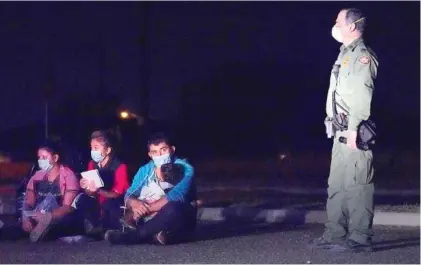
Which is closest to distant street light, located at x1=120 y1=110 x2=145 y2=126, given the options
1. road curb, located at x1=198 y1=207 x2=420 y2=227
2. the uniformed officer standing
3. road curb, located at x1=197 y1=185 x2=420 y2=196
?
road curb, located at x1=197 y1=185 x2=420 y2=196

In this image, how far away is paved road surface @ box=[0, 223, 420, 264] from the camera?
7.76 metres

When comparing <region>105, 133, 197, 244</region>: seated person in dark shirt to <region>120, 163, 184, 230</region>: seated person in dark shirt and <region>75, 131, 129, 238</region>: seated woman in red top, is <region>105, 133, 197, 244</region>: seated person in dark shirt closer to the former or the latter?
<region>120, 163, 184, 230</region>: seated person in dark shirt

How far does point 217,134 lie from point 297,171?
24.8 feet

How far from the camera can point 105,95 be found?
84.4 ft

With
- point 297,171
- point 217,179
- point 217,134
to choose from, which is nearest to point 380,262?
point 217,179

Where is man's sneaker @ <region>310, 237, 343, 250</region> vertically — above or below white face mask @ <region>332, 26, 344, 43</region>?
below

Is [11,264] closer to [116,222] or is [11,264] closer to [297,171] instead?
[116,222]

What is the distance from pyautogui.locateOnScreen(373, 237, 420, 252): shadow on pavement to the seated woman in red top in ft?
8.92

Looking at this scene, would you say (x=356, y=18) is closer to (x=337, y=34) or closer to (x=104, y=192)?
(x=337, y=34)

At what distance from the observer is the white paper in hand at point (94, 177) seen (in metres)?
9.15

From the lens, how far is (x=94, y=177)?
9.15 m

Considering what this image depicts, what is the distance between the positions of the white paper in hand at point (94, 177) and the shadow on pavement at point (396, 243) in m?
2.94

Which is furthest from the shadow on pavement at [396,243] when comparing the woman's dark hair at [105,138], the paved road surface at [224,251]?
the woman's dark hair at [105,138]

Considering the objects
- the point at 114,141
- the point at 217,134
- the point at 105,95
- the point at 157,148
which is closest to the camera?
the point at 157,148
